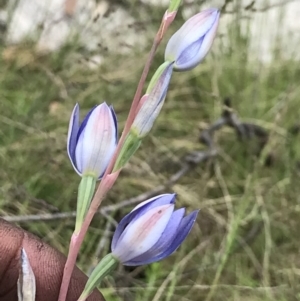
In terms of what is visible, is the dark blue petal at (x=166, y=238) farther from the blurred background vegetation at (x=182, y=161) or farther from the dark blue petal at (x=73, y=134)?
the blurred background vegetation at (x=182, y=161)

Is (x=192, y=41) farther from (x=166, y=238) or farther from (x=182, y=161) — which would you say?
(x=182, y=161)

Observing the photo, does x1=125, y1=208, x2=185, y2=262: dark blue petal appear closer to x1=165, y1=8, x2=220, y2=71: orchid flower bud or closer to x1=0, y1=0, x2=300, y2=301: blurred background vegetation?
x1=165, y1=8, x2=220, y2=71: orchid flower bud

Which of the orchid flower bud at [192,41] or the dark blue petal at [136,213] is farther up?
the orchid flower bud at [192,41]

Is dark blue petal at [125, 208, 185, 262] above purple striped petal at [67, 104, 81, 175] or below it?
below

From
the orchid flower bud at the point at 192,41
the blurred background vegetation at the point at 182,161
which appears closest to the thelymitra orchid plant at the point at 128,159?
the orchid flower bud at the point at 192,41

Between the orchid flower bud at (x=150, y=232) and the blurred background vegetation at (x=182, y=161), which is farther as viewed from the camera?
the blurred background vegetation at (x=182, y=161)

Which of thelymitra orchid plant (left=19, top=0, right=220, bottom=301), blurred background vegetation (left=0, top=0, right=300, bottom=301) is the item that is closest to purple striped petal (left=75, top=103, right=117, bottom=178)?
thelymitra orchid plant (left=19, top=0, right=220, bottom=301)

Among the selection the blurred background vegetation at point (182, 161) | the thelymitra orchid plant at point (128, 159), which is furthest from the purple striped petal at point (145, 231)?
the blurred background vegetation at point (182, 161)

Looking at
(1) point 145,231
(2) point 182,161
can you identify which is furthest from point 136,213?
(2) point 182,161
